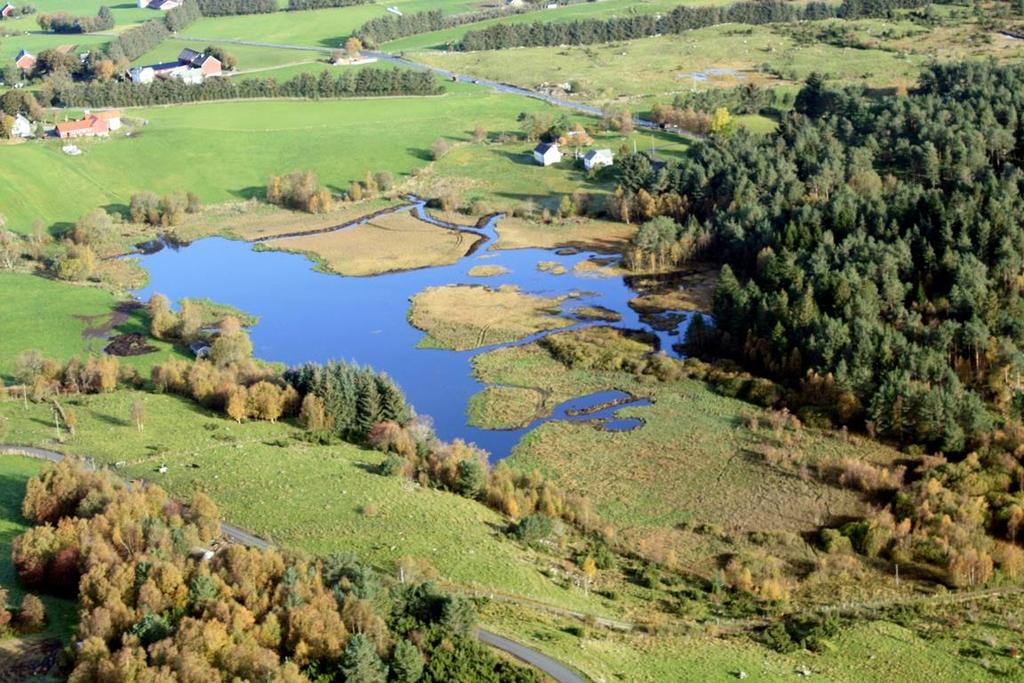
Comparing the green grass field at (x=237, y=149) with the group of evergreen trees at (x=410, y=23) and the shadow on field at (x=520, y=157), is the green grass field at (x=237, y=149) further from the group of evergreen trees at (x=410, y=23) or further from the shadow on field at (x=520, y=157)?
the group of evergreen trees at (x=410, y=23)

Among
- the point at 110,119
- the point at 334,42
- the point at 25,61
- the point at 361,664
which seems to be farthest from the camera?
the point at 334,42

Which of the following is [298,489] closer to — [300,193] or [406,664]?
[406,664]

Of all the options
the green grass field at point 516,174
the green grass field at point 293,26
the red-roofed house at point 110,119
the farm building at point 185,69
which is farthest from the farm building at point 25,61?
the green grass field at point 516,174

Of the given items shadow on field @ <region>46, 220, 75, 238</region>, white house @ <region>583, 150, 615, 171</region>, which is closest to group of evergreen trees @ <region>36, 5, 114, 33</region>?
shadow on field @ <region>46, 220, 75, 238</region>

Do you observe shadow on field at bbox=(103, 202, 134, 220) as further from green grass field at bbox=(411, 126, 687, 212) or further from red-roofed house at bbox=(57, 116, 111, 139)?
green grass field at bbox=(411, 126, 687, 212)

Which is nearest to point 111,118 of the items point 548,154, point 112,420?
point 548,154

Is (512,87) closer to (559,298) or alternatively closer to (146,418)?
(559,298)
